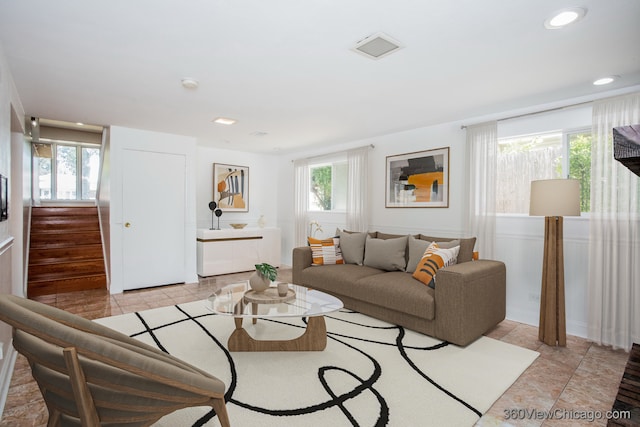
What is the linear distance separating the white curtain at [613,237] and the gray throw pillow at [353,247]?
7.68 feet

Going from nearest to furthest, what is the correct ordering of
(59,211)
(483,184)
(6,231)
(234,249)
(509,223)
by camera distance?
(6,231) < (509,223) < (483,184) < (234,249) < (59,211)

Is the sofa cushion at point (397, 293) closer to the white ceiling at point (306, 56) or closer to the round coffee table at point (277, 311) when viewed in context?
→ the round coffee table at point (277, 311)

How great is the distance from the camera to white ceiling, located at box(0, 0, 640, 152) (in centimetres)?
185

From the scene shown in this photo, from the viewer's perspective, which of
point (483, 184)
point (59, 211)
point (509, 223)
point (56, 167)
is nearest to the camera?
point (509, 223)

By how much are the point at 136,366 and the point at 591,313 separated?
3723mm

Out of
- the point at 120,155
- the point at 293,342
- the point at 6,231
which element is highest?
the point at 120,155

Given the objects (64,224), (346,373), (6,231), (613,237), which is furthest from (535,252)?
(64,224)

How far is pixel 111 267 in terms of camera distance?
4.54 m

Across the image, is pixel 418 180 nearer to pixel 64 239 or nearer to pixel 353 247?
pixel 353 247

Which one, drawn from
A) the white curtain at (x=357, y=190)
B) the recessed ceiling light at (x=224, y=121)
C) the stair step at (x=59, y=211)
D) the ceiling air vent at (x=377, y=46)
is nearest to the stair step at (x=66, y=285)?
the stair step at (x=59, y=211)

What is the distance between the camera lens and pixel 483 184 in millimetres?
3715

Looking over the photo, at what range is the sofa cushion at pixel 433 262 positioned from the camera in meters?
3.16

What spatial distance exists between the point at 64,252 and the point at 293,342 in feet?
15.5

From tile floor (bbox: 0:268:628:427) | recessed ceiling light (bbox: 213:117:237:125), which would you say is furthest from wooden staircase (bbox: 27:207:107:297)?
recessed ceiling light (bbox: 213:117:237:125)
